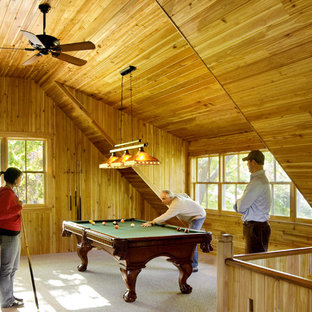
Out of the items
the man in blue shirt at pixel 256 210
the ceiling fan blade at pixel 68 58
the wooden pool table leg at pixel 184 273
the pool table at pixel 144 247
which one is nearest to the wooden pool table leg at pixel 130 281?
the pool table at pixel 144 247

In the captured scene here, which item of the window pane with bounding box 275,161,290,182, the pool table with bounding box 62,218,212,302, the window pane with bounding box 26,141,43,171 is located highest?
the window pane with bounding box 26,141,43,171

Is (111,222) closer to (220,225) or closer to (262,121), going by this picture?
(220,225)

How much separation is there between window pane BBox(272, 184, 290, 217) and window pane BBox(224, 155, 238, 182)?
92 centimetres

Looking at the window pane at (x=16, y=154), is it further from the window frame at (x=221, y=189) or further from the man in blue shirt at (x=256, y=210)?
the man in blue shirt at (x=256, y=210)

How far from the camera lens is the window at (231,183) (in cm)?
581

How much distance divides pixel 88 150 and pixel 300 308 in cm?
615

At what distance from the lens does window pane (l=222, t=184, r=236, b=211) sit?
686 centimetres

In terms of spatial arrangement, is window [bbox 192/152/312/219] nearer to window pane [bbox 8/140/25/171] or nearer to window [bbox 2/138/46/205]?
window [bbox 2/138/46/205]

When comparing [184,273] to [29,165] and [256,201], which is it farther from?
[29,165]

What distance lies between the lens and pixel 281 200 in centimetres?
594

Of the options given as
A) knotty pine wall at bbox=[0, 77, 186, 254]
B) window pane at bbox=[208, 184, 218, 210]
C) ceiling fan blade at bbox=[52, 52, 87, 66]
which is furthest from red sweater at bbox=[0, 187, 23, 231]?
window pane at bbox=[208, 184, 218, 210]

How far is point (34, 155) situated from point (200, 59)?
489 cm

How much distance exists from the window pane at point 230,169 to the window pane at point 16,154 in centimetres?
393

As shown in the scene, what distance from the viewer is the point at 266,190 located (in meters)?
3.83
